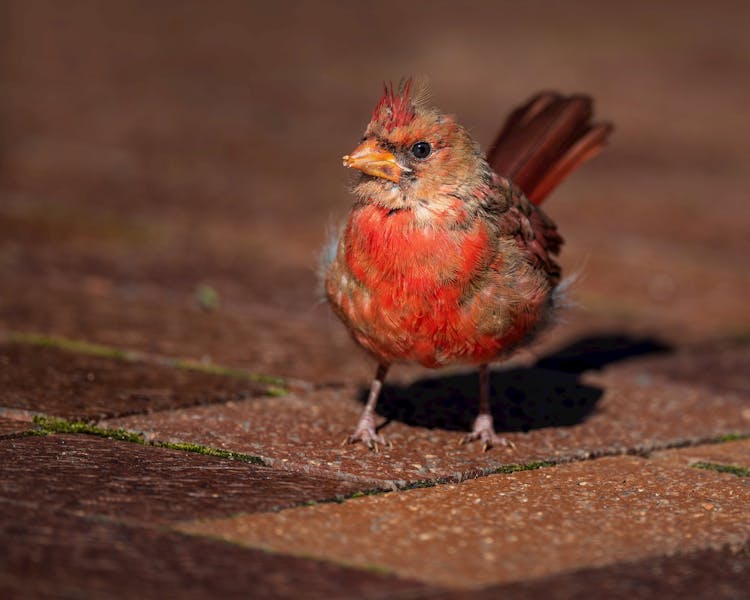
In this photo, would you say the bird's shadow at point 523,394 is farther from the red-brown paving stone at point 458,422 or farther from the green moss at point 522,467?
the green moss at point 522,467

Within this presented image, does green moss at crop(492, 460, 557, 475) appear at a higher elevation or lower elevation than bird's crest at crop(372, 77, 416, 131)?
lower

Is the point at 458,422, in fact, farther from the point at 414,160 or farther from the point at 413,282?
the point at 414,160

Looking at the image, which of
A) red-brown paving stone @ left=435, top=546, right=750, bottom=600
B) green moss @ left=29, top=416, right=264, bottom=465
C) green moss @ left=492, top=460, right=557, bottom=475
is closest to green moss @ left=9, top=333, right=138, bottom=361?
green moss @ left=29, top=416, right=264, bottom=465

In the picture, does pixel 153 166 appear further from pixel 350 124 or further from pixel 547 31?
pixel 547 31

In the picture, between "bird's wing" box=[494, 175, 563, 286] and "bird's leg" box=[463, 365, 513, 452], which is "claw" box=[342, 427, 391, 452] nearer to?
"bird's leg" box=[463, 365, 513, 452]

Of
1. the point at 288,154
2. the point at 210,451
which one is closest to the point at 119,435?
the point at 210,451

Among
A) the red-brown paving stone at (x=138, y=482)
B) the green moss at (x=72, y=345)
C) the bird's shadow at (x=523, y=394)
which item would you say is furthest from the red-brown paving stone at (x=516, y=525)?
the green moss at (x=72, y=345)
